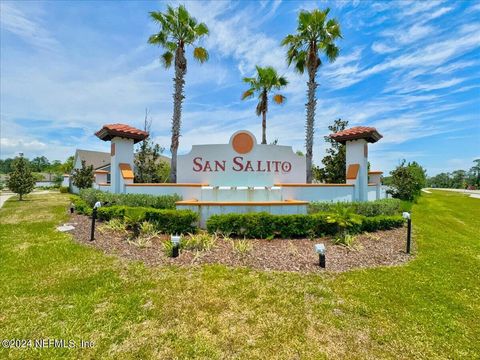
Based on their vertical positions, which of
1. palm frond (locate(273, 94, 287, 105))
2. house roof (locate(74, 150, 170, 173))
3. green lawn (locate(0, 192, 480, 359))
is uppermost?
palm frond (locate(273, 94, 287, 105))

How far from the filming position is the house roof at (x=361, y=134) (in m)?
11.2

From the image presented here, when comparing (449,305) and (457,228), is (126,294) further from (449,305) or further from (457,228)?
(457,228)

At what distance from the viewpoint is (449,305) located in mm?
4469

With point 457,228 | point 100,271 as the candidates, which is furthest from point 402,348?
point 457,228

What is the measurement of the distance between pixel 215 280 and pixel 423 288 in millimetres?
4273

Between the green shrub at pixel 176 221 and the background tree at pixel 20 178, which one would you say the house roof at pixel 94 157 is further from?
the green shrub at pixel 176 221

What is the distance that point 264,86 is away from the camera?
20.7 meters

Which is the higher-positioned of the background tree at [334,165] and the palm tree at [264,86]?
the palm tree at [264,86]

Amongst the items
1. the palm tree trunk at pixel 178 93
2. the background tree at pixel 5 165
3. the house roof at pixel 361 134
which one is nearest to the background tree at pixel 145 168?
the palm tree trunk at pixel 178 93

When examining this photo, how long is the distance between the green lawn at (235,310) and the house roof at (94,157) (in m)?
32.6

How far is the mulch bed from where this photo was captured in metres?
5.98

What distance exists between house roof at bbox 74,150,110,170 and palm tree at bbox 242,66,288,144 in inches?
1012

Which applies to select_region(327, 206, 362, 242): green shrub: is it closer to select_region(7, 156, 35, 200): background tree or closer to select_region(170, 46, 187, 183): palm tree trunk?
select_region(170, 46, 187, 183): palm tree trunk

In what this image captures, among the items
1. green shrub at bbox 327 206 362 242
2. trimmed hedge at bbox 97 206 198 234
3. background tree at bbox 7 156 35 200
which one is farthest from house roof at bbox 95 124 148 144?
background tree at bbox 7 156 35 200
